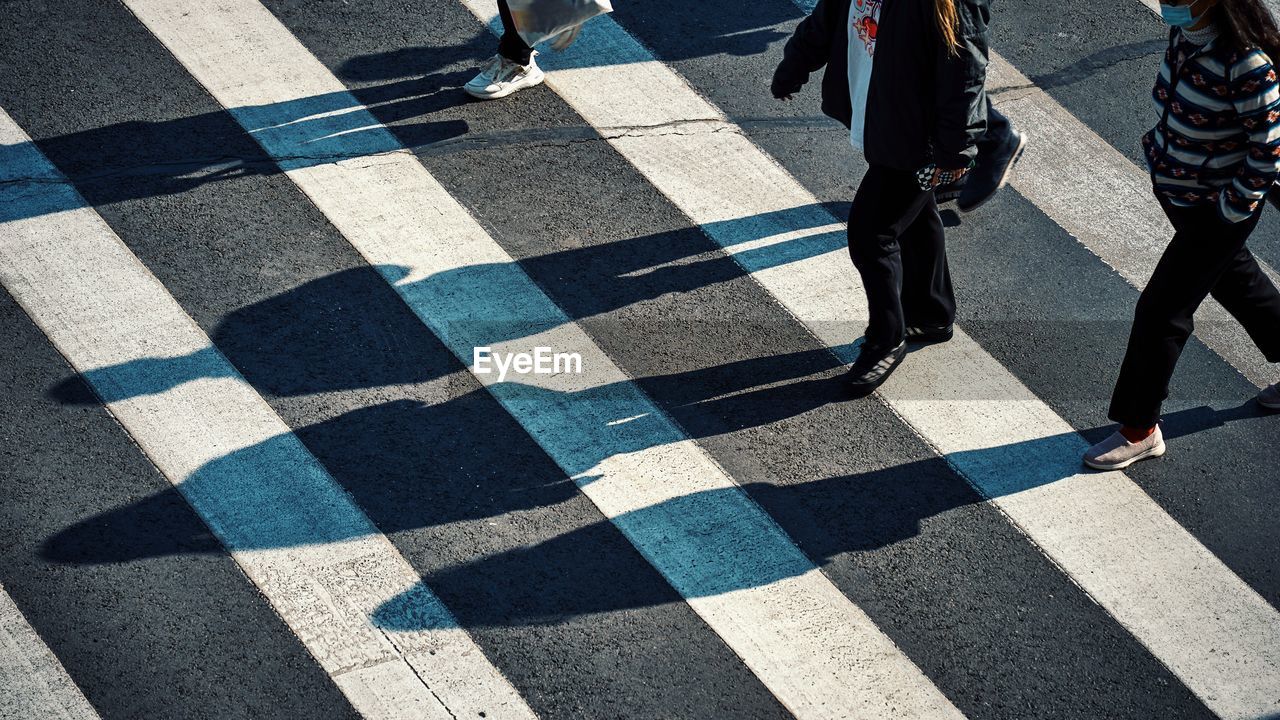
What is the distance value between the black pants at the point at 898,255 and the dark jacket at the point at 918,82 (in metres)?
0.16

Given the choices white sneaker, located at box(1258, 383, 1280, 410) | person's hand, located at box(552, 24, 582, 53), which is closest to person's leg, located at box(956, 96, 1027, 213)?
white sneaker, located at box(1258, 383, 1280, 410)

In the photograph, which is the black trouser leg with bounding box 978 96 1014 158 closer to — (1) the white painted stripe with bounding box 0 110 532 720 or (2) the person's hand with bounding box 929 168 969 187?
(2) the person's hand with bounding box 929 168 969 187

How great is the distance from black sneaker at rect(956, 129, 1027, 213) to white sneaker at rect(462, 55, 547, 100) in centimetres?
234

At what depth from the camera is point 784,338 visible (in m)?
6.14

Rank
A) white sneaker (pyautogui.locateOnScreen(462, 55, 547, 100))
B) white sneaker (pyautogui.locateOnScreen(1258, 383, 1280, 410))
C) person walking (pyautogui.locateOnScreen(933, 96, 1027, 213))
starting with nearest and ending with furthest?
1. white sneaker (pyautogui.locateOnScreen(1258, 383, 1280, 410))
2. person walking (pyautogui.locateOnScreen(933, 96, 1027, 213))
3. white sneaker (pyautogui.locateOnScreen(462, 55, 547, 100))

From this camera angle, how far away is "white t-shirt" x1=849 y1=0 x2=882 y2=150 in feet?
17.2

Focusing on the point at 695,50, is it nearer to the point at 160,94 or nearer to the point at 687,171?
the point at 687,171

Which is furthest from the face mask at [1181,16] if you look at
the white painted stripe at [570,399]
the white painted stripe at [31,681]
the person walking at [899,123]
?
the white painted stripe at [31,681]

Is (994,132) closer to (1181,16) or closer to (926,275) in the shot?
(926,275)

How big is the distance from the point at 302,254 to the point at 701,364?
1.88 metres

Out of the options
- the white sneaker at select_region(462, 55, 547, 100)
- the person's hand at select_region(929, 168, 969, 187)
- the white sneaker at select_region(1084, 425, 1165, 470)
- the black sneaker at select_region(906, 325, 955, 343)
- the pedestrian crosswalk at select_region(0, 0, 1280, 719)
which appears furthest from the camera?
the white sneaker at select_region(462, 55, 547, 100)

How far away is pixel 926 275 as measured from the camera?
593 cm

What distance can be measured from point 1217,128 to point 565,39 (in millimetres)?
3303

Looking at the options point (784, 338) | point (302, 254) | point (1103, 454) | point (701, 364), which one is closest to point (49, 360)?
point (302, 254)
